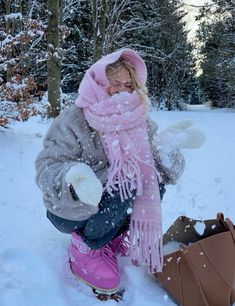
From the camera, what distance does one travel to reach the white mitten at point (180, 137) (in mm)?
2295

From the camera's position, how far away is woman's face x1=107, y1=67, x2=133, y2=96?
2.21 m

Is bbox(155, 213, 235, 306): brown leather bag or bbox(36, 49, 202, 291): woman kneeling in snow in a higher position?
bbox(36, 49, 202, 291): woman kneeling in snow

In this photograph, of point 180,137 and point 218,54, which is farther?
point 218,54

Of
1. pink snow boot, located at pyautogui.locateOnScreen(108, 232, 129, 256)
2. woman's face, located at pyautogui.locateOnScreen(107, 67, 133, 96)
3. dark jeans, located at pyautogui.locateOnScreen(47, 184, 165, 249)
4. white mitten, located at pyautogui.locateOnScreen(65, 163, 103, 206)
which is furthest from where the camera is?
pink snow boot, located at pyautogui.locateOnScreen(108, 232, 129, 256)

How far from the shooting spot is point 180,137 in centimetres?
232

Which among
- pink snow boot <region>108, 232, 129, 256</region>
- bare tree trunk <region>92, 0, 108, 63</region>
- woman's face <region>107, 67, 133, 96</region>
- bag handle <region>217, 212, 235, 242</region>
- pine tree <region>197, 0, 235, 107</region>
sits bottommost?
pine tree <region>197, 0, 235, 107</region>

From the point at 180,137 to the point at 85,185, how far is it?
2.38ft

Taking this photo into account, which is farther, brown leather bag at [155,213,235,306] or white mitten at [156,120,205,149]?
white mitten at [156,120,205,149]

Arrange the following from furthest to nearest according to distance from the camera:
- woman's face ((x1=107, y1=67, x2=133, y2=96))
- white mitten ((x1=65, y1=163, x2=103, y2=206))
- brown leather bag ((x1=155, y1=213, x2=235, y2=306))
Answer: woman's face ((x1=107, y1=67, x2=133, y2=96)) < brown leather bag ((x1=155, y1=213, x2=235, y2=306)) < white mitten ((x1=65, y1=163, x2=103, y2=206))

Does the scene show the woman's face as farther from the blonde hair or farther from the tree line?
the tree line

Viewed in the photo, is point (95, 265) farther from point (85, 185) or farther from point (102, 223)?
point (85, 185)

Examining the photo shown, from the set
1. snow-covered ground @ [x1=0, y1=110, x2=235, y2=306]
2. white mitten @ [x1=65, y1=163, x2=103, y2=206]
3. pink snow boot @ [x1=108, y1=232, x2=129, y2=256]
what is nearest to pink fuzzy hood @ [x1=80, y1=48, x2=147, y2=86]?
white mitten @ [x1=65, y1=163, x2=103, y2=206]

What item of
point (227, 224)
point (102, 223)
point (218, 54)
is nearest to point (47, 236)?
point (102, 223)

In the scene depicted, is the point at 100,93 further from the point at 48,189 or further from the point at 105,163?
the point at 48,189
